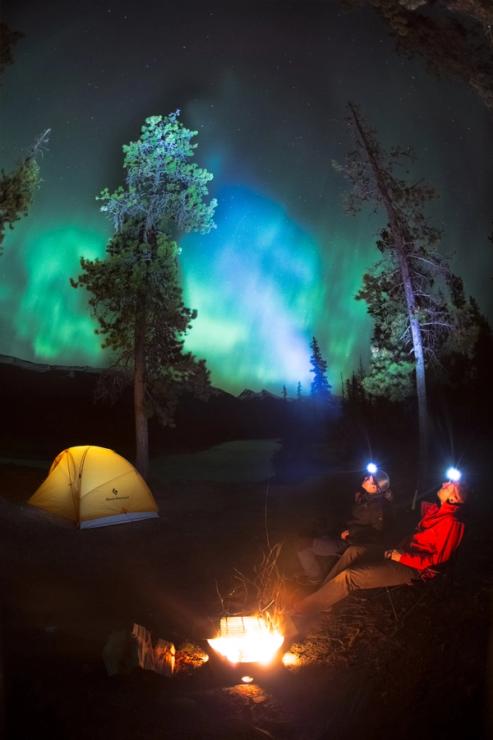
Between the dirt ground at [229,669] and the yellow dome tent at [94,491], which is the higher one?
the yellow dome tent at [94,491]

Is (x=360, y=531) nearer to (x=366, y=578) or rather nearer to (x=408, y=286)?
(x=366, y=578)

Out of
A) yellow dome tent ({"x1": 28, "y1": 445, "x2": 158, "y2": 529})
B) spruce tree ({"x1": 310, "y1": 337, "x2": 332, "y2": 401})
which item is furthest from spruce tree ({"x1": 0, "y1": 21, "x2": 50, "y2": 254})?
spruce tree ({"x1": 310, "y1": 337, "x2": 332, "y2": 401})

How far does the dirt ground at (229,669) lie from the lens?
428 centimetres

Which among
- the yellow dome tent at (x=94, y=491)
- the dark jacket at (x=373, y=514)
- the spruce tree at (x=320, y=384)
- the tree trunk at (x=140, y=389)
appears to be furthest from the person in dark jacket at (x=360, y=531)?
the spruce tree at (x=320, y=384)

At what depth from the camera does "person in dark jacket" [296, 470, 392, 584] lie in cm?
754

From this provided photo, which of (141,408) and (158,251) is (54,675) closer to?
(141,408)

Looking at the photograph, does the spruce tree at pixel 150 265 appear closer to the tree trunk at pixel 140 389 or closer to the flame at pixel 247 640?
the tree trunk at pixel 140 389

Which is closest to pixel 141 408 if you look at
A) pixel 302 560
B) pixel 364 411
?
pixel 302 560

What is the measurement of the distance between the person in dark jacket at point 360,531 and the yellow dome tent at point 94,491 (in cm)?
662

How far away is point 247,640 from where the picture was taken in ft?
18.8

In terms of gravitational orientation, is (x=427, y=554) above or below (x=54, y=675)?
above

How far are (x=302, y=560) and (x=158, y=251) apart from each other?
14.2 metres

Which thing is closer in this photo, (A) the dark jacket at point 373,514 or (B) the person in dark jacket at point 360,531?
(B) the person in dark jacket at point 360,531

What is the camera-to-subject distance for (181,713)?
4.62m
